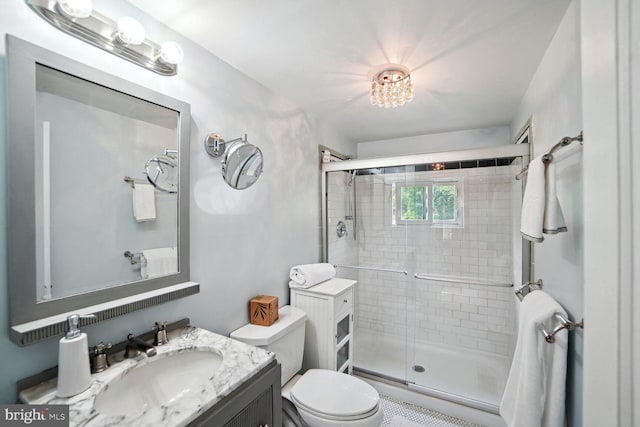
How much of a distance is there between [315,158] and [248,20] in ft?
4.38

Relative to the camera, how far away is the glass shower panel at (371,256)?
2.54 metres

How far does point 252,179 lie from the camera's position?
5.61 feet

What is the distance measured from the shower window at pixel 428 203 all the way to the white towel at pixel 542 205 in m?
1.13

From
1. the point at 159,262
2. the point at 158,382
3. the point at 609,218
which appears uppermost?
the point at 609,218

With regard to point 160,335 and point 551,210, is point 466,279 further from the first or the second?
point 160,335

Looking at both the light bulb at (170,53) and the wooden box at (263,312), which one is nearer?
the light bulb at (170,53)

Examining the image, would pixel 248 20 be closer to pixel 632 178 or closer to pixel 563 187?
pixel 632 178

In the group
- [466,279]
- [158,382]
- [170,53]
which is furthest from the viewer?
[466,279]

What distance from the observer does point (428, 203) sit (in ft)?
7.93

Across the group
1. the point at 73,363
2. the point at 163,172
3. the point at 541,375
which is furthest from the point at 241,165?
the point at 541,375

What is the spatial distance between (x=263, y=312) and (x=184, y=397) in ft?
2.77

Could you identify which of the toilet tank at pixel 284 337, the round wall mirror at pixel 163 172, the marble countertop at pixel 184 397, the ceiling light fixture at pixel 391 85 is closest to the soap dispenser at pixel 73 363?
the marble countertop at pixel 184 397

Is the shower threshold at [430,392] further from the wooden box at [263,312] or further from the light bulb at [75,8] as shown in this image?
the light bulb at [75,8]

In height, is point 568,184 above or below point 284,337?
above
